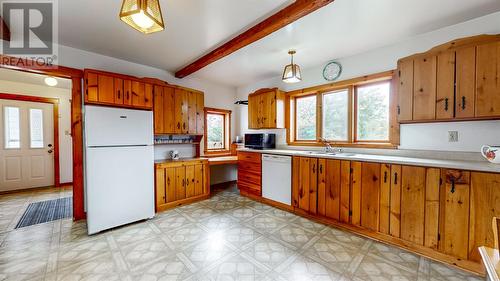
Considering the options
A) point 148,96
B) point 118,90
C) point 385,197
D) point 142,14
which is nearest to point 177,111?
point 148,96

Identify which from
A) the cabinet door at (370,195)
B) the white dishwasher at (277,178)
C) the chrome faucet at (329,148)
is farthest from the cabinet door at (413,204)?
the white dishwasher at (277,178)

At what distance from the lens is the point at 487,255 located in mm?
809

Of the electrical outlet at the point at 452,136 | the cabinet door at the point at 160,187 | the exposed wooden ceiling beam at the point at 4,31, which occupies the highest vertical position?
the exposed wooden ceiling beam at the point at 4,31

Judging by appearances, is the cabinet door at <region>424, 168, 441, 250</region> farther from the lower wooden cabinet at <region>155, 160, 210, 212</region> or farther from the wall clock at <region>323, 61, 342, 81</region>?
the lower wooden cabinet at <region>155, 160, 210, 212</region>

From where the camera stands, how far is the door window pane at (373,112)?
2777 millimetres

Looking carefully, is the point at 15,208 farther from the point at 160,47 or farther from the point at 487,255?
the point at 487,255

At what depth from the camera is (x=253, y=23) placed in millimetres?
2188

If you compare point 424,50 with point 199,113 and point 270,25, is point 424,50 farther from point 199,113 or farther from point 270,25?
point 199,113

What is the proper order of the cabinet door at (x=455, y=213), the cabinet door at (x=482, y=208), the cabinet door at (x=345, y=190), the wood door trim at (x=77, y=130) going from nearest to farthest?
the cabinet door at (x=482, y=208)
the cabinet door at (x=455, y=213)
the cabinet door at (x=345, y=190)
the wood door trim at (x=77, y=130)

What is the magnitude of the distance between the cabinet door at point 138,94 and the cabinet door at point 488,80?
4024 millimetres

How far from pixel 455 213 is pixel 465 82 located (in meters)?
1.32

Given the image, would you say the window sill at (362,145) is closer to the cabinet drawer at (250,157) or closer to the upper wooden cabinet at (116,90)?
the cabinet drawer at (250,157)

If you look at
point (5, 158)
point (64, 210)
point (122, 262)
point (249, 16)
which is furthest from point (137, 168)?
point (5, 158)

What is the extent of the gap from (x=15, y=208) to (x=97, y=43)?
320cm
